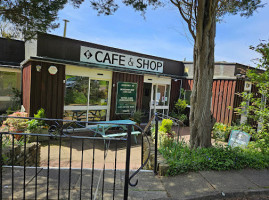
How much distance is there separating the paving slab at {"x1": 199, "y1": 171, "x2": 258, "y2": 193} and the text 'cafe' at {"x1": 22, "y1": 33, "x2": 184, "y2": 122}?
18.5 ft

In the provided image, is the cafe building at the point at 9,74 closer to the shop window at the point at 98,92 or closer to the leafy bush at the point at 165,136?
the shop window at the point at 98,92

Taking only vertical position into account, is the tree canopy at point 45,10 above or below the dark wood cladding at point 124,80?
above

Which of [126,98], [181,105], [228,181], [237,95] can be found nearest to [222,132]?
[237,95]

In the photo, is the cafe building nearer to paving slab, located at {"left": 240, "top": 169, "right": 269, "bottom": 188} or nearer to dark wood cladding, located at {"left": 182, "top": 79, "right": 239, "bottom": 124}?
paving slab, located at {"left": 240, "top": 169, "right": 269, "bottom": 188}

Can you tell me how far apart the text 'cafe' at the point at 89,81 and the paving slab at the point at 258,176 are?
19.1 feet

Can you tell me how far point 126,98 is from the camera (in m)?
8.76

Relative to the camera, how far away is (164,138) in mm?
5359

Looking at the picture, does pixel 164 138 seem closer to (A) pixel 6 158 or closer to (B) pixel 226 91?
(A) pixel 6 158

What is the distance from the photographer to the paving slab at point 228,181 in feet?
9.41

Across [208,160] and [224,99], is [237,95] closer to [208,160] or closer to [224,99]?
[224,99]

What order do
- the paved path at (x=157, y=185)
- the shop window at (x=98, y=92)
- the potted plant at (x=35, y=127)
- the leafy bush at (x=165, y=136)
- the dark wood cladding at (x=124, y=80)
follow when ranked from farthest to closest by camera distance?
the dark wood cladding at (x=124, y=80) < the shop window at (x=98, y=92) < the potted plant at (x=35, y=127) < the leafy bush at (x=165, y=136) < the paved path at (x=157, y=185)

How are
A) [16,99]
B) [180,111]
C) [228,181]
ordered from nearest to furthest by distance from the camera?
[228,181], [16,99], [180,111]

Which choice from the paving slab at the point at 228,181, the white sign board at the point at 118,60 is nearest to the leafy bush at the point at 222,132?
the white sign board at the point at 118,60

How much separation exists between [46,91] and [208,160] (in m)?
5.81
